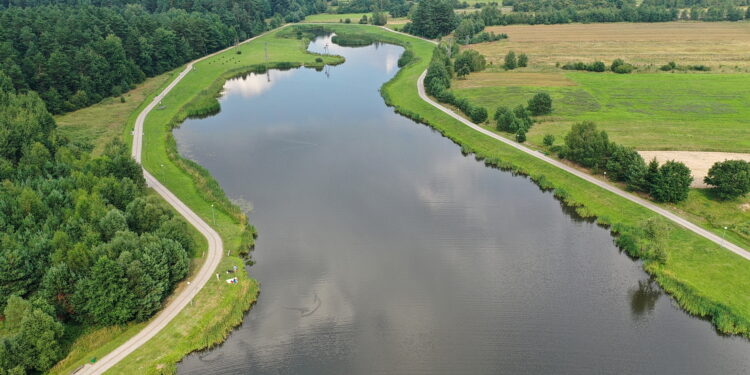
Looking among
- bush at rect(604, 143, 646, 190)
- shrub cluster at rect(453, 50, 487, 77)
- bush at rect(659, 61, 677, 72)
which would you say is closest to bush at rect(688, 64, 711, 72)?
bush at rect(659, 61, 677, 72)

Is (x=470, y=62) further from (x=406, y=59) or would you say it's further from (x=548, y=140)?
(x=548, y=140)

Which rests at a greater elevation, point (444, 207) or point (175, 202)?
point (175, 202)

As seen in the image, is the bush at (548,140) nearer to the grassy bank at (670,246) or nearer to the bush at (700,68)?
the grassy bank at (670,246)

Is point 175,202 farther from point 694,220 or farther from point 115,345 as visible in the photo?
point 694,220

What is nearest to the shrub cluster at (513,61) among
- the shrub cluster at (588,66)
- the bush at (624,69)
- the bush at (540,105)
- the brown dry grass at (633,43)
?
the brown dry grass at (633,43)

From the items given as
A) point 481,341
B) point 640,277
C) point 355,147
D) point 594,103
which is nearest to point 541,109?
point 594,103

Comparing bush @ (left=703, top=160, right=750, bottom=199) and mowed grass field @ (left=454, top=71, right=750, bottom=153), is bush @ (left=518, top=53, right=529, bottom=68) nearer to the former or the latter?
mowed grass field @ (left=454, top=71, right=750, bottom=153)
